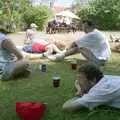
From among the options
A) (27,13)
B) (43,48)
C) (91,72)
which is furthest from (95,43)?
(27,13)

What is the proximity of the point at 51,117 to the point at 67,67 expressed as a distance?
3.76 meters

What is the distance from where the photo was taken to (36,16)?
92.4ft

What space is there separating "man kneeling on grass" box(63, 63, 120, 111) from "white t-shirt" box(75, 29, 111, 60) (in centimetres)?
354

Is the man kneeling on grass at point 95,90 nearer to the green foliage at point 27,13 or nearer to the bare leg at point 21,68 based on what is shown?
the bare leg at point 21,68

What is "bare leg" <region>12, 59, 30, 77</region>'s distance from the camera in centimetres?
685

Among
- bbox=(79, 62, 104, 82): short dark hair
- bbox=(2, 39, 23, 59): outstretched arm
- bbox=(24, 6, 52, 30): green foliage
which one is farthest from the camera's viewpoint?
bbox=(24, 6, 52, 30): green foliage

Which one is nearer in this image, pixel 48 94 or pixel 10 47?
pixel 48 94

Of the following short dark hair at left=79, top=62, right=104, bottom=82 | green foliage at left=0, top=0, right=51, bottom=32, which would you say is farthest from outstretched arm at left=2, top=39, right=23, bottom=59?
green foliage at left=0, top=0, right=51, bottom=32

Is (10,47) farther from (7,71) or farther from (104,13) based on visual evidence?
(104,13)

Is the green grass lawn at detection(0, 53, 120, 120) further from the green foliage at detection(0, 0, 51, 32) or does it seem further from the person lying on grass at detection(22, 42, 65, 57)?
the green foliage at detection(0, 0, 51, 32)

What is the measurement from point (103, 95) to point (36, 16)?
79.3 ft

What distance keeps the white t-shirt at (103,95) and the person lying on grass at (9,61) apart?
2469mm

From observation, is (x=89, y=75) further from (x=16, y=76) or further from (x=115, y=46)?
(x=115, y=46)

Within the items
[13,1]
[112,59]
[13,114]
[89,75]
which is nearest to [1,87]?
[13,114]
